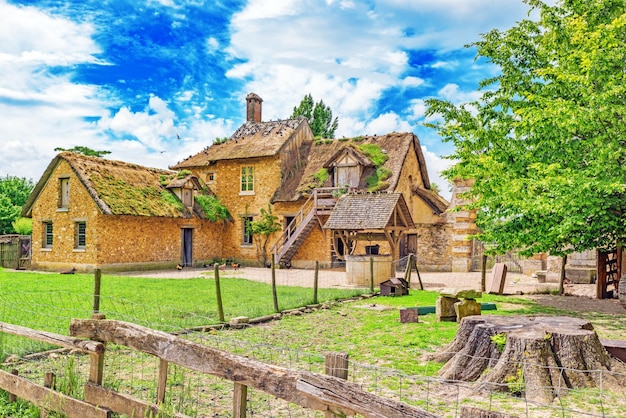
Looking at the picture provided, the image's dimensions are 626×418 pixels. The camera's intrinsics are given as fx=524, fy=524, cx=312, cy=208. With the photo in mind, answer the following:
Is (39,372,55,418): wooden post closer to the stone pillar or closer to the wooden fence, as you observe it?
the wooden fence

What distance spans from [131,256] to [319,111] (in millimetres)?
23660

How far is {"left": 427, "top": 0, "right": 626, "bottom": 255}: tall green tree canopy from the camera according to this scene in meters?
11.2

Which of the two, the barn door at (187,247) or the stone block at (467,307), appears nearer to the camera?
the stone block at (467,307)

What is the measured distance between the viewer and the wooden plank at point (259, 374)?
131 inches

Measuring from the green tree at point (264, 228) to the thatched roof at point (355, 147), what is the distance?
3.28 ft

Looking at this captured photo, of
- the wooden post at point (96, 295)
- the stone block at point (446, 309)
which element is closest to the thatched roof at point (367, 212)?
the stone block at point (446, 309)

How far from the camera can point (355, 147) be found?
29922mm

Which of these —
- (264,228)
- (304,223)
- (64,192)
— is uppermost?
(64,192)

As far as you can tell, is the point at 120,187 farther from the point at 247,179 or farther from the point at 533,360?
the point at 533,360

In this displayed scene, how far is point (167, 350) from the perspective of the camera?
452cm

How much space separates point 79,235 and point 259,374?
24.1 metres

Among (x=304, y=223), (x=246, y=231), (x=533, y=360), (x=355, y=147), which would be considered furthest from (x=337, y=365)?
(x=246, y=231)

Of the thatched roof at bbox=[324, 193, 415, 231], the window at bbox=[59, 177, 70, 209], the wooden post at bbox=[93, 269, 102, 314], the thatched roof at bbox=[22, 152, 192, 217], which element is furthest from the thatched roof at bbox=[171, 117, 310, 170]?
the wooden post at bbox=[93, 269, 102, 314]

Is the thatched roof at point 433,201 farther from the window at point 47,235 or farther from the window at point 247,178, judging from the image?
the window at point 47,235
